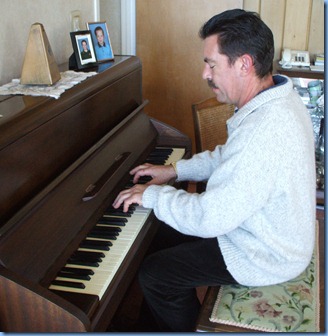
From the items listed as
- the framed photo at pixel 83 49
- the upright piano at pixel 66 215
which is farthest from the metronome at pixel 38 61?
the framed photo at pixel 83 49

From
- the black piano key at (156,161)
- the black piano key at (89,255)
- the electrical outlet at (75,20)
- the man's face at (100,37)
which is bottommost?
the black piano key at (89,255)

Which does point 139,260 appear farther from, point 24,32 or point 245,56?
point 24,32

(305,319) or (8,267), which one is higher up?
(8,267)

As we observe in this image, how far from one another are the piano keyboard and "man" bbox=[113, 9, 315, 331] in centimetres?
8

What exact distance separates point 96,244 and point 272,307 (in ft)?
1.80

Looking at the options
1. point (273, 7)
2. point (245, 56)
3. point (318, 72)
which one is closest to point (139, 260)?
point (245, 56)

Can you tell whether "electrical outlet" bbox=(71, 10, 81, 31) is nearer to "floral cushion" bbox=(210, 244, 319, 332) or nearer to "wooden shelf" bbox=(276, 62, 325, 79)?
"floral cushion" bbox=(210, 244, 319, 332)

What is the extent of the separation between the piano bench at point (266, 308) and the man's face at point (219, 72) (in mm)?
601

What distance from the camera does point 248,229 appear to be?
1.48 m

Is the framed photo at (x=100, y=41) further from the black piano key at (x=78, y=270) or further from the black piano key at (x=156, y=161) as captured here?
the black piano key at (x=78, y=270)

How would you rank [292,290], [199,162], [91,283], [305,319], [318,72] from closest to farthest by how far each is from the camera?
[91,283] → [305,319] → [292,290] → [199,162] → [318,72]

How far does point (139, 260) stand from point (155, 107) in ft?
7.33

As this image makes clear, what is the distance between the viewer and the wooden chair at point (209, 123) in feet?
8.14

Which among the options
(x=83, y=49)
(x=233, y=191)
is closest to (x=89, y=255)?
(x=233, y=191)
